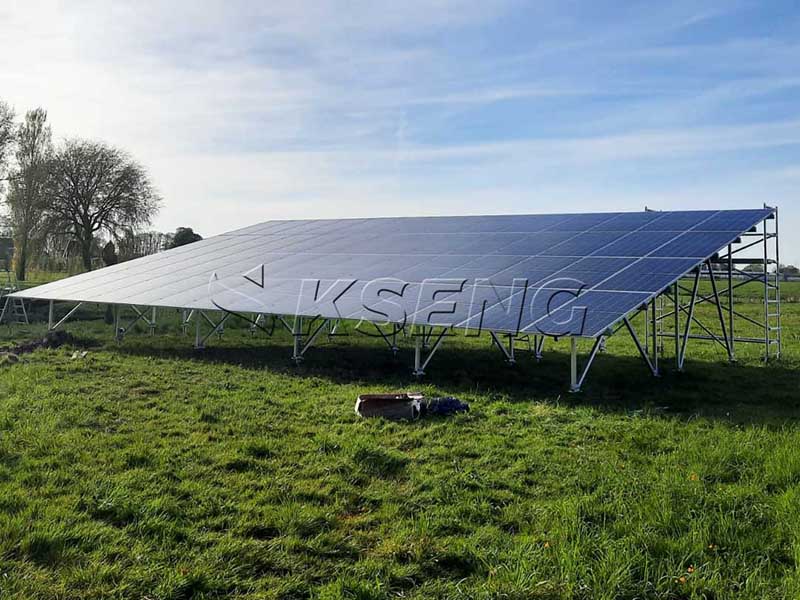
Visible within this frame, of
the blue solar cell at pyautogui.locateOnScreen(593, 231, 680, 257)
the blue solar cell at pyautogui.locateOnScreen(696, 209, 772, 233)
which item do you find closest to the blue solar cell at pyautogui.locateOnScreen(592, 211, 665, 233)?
the blue solar cell at pyautogui.locateOnScreen(593, 231, 680, 257)

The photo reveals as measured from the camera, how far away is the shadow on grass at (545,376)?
9.53 meters

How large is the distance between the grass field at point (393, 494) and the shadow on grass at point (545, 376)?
0.11 meters

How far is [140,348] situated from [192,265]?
3732 mm

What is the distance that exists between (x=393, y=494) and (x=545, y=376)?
7144 mm

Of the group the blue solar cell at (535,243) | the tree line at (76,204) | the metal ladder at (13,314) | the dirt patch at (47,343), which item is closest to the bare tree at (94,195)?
the tree line at (76,204)

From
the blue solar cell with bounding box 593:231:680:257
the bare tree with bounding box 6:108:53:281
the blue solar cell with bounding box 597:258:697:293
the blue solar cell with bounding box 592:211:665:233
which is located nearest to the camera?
the blue solar cell with bounding box 597:258:697:293

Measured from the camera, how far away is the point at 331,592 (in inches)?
157

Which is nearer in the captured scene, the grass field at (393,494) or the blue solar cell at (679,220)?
the grass field at (393,494)

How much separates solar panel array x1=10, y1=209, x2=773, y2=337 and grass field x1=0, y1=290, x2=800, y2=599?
150 centimetres

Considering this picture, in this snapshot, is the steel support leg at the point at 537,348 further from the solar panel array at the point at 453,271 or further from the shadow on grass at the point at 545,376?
the solar panel array at the point at 453,271

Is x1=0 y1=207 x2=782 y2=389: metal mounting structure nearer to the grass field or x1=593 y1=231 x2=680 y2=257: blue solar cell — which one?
x1=593 y1=231 x2=680 y2=257: blue solar cell

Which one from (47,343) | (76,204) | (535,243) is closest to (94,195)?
(76,204)

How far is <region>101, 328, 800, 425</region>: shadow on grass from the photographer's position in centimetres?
953

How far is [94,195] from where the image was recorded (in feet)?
119
